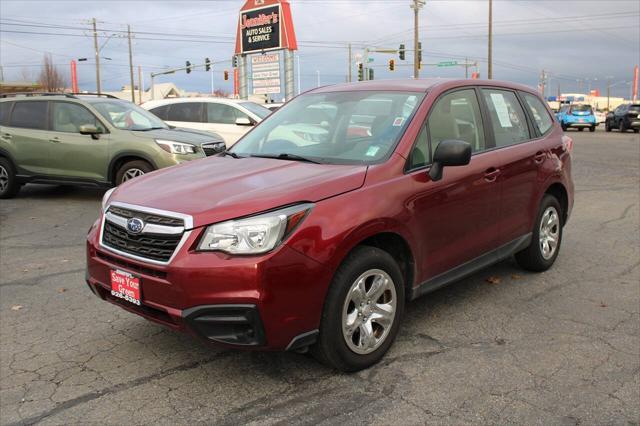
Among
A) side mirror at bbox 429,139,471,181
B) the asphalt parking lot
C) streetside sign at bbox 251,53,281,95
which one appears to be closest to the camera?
the asphalt parking lot

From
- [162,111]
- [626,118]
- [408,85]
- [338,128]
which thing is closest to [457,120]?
[408,85]

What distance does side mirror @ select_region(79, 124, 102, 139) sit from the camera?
9.24 metres

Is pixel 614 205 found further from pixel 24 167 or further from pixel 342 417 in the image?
pixel 24 167

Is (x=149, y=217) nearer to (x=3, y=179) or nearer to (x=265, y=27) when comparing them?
(x=3, y=179)

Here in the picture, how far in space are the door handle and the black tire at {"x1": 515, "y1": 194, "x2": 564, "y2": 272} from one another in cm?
98

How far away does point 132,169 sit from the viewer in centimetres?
927

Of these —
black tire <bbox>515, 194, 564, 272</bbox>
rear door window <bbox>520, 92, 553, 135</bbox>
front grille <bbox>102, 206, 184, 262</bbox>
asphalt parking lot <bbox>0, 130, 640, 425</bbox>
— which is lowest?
asphalt parking lot <bbox>0, 130, 640, 425</bbox>

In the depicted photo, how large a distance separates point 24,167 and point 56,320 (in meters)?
6.39

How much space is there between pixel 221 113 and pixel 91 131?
12.2 ft

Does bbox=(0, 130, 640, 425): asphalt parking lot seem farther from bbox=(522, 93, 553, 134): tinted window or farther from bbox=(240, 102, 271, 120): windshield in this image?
bbox=(240, 102, 271, 120): windshield

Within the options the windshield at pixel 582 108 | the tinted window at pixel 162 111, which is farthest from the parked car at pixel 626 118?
the tinted window at pixel 162 111

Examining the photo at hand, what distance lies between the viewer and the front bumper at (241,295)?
117 inches

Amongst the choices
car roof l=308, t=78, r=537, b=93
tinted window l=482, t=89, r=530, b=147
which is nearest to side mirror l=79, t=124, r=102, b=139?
car roof l=308, t=78, r=537, b=93

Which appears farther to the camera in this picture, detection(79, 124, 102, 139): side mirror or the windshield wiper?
detection(79, 124, 102, 139): side mirror
